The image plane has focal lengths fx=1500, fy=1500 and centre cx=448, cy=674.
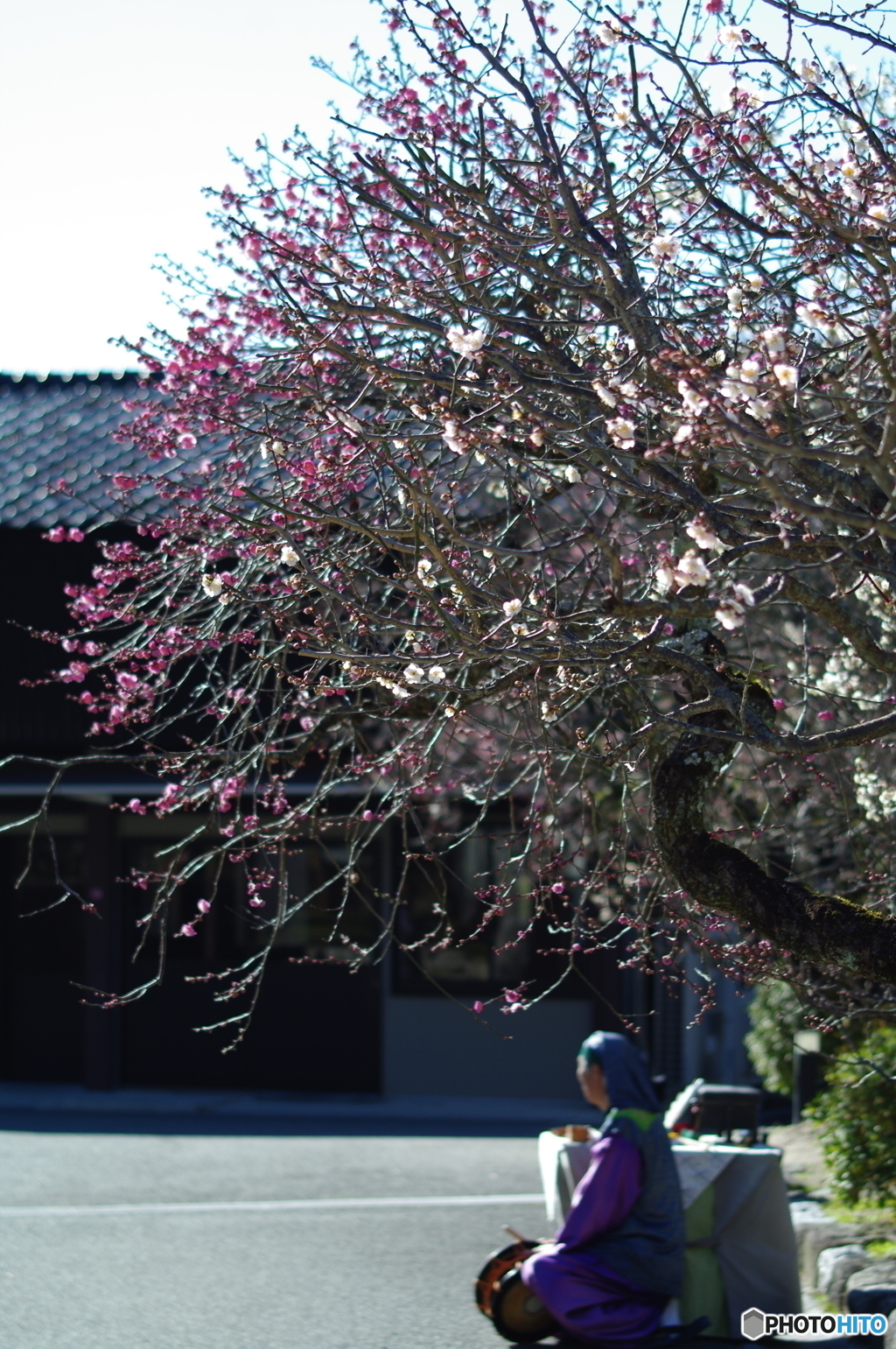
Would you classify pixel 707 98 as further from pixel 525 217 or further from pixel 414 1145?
pixel 414 1145

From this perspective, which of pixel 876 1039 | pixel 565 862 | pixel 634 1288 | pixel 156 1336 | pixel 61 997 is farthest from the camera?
pixel 61 997

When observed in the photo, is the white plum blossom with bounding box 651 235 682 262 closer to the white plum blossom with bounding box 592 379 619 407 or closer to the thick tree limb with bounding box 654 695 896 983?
the white plum blossom with bounding box 592 379 619 407

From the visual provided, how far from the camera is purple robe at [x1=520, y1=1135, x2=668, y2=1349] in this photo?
6.07m

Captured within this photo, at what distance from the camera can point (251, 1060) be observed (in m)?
15.3

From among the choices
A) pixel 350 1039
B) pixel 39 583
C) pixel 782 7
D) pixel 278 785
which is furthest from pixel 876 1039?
pixel 39 583

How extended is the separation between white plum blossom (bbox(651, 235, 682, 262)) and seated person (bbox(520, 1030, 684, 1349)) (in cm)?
324

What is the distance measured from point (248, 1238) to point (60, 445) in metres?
9.61

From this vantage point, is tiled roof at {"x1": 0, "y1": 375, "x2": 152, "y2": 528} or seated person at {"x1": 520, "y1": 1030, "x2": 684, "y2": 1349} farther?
tiled roof at {"x1": 0, "y1": 375, "x2": 152, "y2": 528}

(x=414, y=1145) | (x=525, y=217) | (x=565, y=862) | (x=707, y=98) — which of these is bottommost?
(x=414, y=1145)

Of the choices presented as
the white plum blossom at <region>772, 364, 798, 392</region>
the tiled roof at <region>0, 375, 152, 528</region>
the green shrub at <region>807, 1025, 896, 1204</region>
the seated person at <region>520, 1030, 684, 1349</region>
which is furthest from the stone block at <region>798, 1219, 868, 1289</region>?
the tiled roof at <region>0, 375, 152, 528</region>

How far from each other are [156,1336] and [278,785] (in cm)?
275

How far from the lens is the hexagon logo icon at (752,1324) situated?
645 cm

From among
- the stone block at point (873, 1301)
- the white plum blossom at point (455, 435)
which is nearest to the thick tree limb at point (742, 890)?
the white plum blossom at point (455, 435)

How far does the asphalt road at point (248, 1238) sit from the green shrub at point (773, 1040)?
6.46 feet
